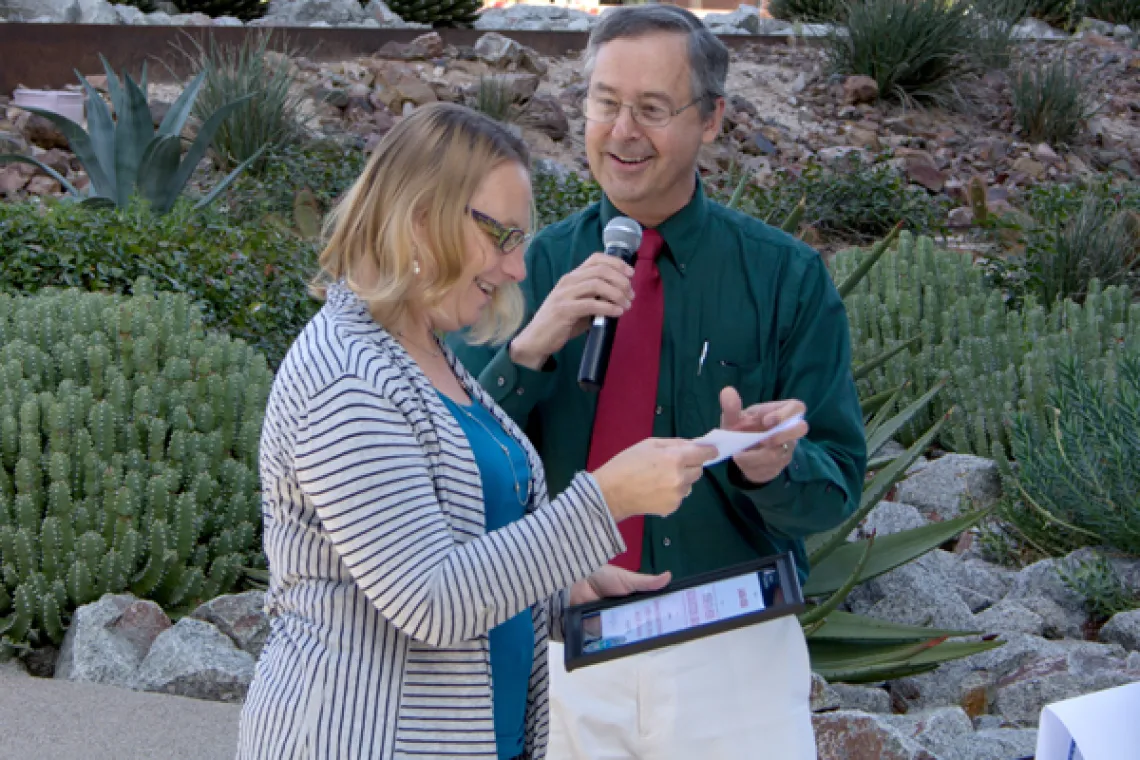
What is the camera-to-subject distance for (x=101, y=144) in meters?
8.23

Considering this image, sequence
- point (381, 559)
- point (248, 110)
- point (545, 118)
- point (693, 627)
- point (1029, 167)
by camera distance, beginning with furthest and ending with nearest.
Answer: point (1029, 167), point (545, 118), point (248, 110), point (693, 627), point (381, 559)

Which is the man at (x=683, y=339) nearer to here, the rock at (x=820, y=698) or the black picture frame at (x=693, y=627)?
the black picture frame at (x=693, y=627)

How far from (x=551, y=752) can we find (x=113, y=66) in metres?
10.4

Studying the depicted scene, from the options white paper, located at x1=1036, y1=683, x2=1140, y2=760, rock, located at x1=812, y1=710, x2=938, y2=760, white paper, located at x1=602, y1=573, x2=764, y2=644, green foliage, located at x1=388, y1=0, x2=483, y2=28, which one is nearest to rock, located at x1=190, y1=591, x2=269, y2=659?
rock, located at x1=812, y1=710, x2=938, y2=760

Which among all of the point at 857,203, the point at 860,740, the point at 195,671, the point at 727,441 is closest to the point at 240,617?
the point at 195,671

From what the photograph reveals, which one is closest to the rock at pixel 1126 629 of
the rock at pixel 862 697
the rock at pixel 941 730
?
→ the rock at pixel 862 697

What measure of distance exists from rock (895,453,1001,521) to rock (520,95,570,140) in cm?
692

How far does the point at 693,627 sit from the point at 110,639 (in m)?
2.50

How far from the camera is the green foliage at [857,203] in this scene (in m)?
10.6

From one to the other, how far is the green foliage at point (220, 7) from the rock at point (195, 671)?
11.4m

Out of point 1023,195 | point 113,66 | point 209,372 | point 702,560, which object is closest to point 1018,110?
point 1023,195

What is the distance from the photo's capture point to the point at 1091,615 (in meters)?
4.93

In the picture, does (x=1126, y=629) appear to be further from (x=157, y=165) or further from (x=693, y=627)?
(x=157, y=165)

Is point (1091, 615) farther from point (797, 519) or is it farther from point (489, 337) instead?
point (489, 337)
